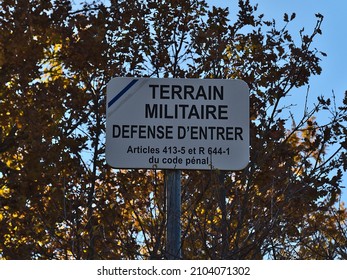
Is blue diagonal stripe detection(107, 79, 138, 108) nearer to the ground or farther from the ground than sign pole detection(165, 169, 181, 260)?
farther from the ground

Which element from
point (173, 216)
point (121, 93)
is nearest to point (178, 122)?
point (121, 93)

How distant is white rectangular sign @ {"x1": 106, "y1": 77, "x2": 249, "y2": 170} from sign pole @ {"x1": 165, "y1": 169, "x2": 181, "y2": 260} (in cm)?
13

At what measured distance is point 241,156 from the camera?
516 cm

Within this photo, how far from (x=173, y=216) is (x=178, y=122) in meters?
0.72

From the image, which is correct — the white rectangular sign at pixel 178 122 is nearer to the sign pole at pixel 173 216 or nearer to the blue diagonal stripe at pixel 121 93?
the blue diagonal stripe at pixel 121 93

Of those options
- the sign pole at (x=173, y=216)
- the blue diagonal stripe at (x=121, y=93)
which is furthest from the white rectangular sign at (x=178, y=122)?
the sign pole at (x=173, y=216)

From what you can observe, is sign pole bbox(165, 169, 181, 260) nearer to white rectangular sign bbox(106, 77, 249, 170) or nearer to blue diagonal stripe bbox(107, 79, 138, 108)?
white rectangular sign bbox(106, 77, 249, 170)

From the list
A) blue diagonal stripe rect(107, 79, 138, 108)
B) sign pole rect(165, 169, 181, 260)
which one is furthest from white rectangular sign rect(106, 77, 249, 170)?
sign pole rect(165, 169, 181, 260)

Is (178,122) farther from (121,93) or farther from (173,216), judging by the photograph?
(173,216)

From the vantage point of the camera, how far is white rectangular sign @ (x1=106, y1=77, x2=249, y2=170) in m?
5.15

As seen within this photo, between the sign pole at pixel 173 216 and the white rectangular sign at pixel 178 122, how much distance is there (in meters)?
0.13
